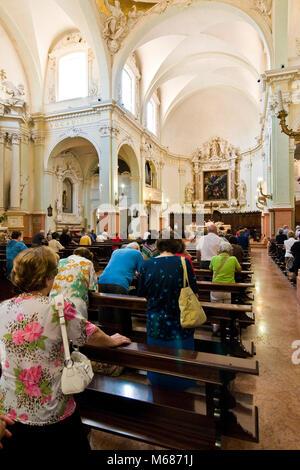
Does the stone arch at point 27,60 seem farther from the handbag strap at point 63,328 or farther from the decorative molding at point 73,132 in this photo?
the handbag strap at point 63,328

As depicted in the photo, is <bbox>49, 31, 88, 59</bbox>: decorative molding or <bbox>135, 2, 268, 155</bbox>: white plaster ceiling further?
<bbox>49, 31, 88, 59</bbox>: decorative molding

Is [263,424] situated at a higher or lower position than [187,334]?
lower

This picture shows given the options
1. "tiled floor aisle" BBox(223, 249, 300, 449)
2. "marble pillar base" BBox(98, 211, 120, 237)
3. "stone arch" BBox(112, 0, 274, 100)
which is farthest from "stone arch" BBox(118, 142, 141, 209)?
"tiled floor aisle" BBox(223, 249, 300, 449)

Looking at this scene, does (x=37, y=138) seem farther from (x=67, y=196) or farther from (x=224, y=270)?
(x=224, y=270)

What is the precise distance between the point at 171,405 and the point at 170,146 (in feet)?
81.9

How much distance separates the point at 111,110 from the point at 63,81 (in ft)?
14.4

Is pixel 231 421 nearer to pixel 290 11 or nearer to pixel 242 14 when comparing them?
pixel 290 11

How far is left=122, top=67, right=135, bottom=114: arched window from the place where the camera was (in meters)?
17.2

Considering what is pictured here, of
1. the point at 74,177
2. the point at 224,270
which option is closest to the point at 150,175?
the point at 74,177

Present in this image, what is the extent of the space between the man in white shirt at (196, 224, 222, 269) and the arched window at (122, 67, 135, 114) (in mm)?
14381

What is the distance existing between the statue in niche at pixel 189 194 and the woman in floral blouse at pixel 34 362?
2470 centimetres

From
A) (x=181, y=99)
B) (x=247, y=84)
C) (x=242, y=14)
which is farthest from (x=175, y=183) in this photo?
(x=242, y=14)

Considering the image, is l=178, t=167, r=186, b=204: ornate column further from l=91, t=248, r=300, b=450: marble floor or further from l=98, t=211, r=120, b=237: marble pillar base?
l=91, t=248, r=300, b=450: marble floor

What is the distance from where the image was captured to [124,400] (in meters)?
1.84
